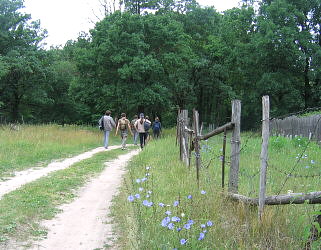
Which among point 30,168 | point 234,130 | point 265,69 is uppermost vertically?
point 265,69

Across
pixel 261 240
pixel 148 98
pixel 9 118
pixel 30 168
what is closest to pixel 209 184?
pixel 261 240

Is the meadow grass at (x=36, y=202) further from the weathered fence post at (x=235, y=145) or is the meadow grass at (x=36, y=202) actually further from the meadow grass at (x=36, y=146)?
the weathered fence post at (x=235, y=145)

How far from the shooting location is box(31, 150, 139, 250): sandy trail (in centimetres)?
480

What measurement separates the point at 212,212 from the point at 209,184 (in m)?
1.30

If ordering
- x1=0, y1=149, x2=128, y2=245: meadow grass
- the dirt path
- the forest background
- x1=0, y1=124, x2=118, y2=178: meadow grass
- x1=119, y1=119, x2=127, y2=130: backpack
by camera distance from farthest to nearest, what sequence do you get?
the forest background → x1=119, y1=119, x2=127, y2=130: backpack → x1=0, y1=124, x2=118, y2=178: meadow grass → x1=0, y1=149, x2=128, y2=245: meadow grass → the dirt path

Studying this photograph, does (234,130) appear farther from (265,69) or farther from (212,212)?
(265,69)

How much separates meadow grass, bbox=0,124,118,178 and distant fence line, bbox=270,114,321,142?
1061 cm

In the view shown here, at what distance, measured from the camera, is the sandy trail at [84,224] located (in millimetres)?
4805

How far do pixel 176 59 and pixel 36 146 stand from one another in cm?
1980

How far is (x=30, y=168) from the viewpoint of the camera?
435 inches

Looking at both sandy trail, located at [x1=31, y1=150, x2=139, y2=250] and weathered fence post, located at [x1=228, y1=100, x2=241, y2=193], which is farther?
weathered fence post, located at [x1=228, y1=100, x2=241, y2=193]

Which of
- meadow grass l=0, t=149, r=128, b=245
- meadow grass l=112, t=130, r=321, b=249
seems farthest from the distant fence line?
meadow grass l=112, t=130, r=321, b=249

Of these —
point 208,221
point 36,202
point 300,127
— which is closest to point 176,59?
point 300,127

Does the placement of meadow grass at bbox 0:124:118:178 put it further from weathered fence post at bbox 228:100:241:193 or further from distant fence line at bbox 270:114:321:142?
distant fence line at bbox 270:114:321:142
